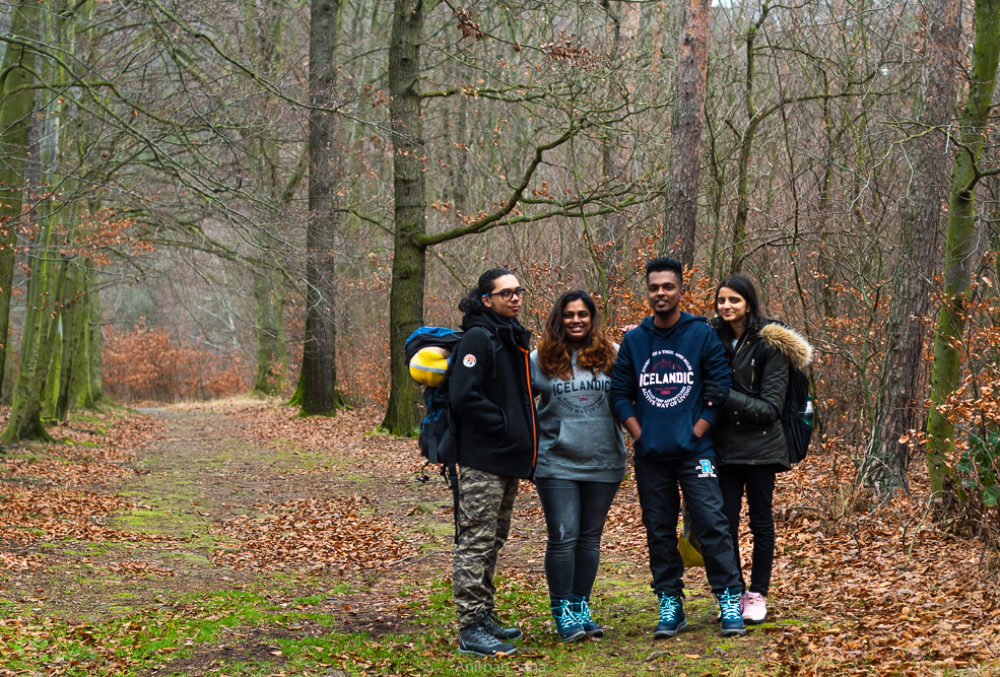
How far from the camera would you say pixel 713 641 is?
199 inches

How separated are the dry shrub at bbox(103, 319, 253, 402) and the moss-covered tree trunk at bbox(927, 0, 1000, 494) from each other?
33.8 metres

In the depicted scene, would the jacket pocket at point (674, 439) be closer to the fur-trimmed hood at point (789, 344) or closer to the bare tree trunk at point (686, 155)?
the fur-trimmed hood at point (789, 344)

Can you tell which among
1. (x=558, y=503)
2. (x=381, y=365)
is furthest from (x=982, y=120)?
(x=381, y=365)

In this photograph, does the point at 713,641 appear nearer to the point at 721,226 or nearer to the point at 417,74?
the point at 721,226

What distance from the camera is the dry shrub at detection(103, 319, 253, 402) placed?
37.8m

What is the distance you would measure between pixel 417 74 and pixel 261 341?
15.1 metres

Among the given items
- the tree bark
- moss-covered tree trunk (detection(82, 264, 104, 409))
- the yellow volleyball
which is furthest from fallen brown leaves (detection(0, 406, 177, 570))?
moss-covered tree trunk (detection(82, 264, 104, 409))

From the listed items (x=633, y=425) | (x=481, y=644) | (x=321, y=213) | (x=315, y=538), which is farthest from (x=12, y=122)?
(x=633, y=425)

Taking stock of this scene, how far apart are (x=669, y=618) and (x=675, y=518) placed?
539 millimetres

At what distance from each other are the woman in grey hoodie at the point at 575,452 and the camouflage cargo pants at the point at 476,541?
0.28 meters

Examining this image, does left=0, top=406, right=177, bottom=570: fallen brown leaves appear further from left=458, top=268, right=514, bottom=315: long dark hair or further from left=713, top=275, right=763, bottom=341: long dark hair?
left=713, top=275, right=763, bottom=341: long dark hair

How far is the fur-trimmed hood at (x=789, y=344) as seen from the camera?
5078mm

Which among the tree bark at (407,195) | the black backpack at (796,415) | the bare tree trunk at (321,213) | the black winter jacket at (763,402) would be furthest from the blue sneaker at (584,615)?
the tree bark at (407,195)

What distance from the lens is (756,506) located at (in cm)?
516
